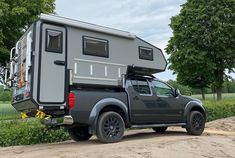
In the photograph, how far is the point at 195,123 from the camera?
1328 cm

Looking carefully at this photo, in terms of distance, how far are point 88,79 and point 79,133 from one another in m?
2.55

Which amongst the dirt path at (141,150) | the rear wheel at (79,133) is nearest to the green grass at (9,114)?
the rear wheel at (79,133)

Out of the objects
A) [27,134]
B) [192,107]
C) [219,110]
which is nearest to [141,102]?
[192,107]

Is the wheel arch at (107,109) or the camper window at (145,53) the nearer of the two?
the wheel arch at (107,109)

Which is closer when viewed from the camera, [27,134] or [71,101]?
[71,101]

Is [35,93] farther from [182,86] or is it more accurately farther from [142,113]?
[182,86]

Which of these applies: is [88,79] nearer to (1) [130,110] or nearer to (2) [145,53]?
(1) [130,110]

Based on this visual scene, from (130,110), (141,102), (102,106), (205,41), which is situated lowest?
(130,110)

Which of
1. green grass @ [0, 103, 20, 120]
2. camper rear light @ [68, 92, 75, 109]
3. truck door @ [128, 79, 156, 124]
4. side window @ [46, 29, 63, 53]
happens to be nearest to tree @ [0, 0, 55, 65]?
green grass @ [0, 103, 20, 120]

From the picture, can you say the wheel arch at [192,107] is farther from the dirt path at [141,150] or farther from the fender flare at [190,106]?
the dirt path at [141,150]

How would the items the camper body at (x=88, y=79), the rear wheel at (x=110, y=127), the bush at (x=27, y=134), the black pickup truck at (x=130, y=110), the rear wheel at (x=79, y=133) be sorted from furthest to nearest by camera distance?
the rear wheel at (x=79, y=133) < the bush at (x=27, y=134) < the rear wheel at (x=110, y=127) < the black pickup truck at (x=130, y=110) < the camper body at (x=88, y=79)

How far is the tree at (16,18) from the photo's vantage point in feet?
81.8

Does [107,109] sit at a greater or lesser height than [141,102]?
lesser

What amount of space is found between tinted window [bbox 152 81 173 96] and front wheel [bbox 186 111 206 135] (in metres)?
1.14
